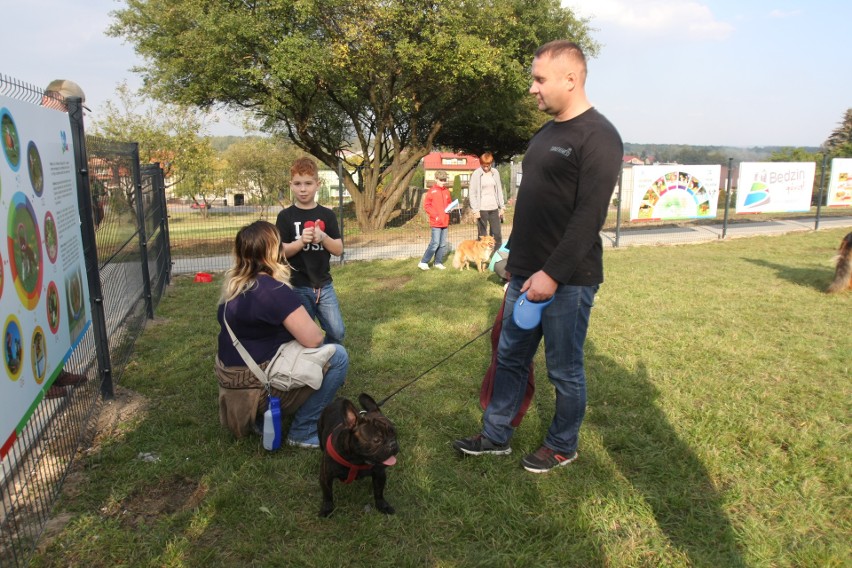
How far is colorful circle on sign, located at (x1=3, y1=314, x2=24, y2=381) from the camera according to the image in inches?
80.5

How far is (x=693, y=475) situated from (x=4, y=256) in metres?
3.33

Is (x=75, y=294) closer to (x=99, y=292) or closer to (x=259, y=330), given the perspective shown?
(x=99, y=292)

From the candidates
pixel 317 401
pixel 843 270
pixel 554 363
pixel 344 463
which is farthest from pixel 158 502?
pixel 843 270

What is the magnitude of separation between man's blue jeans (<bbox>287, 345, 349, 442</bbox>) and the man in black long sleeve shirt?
0.92 metres

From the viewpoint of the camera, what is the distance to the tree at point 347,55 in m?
13.0

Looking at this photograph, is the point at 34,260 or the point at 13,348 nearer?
the point at 13,348

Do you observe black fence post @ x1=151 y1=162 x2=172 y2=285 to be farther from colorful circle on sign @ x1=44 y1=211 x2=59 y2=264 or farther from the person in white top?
colorful circle on sign @ x1=44 y1=211 x2=59 y2=264

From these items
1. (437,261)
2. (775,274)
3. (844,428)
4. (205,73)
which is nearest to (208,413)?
(844,428)

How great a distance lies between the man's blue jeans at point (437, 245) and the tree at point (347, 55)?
19.4 ft

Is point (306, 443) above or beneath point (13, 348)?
beneath

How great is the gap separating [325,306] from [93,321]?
1579 mm

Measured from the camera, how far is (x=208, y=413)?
387cm

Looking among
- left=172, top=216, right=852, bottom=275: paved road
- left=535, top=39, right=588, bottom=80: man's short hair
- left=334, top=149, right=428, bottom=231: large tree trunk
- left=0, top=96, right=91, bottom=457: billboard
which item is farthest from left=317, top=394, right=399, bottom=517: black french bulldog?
left=334, top=149, right=428, bottom=231: large tree trunk

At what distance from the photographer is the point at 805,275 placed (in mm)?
8406
